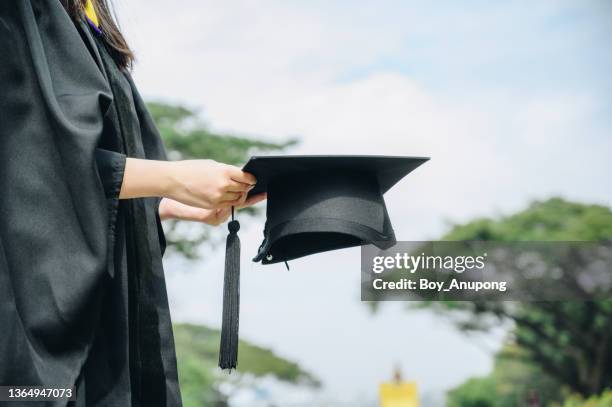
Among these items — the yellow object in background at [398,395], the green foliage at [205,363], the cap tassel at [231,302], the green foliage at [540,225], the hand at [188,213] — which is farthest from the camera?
the green foliage at [540,225]

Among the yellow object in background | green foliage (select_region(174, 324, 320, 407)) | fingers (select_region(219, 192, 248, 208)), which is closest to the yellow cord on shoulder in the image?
fingers (select_region(219, 192, 248, 208))

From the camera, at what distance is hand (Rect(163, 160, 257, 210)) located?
3.96 ft

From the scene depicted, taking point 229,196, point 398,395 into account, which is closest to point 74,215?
point 229,196

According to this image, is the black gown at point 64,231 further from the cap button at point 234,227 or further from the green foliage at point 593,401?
the green foliage at point 593,401

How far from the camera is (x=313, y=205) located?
136 centimetres

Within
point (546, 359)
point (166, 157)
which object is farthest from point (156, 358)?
point (546, 359)

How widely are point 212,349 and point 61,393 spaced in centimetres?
1401

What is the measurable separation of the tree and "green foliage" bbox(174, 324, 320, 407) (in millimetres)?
4654

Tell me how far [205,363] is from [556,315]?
7229 mm

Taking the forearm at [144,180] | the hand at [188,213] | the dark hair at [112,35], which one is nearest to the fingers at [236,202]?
the forearm at [144,180]

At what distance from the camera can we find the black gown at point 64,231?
43.7 inches

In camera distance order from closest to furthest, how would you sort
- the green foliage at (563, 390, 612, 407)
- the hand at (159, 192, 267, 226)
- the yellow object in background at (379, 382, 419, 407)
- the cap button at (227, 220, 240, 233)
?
the cap button at (227, 220, 240, 233) < the hand at (159, 192, 267, 226) < the yellow object in background at (379, 382, 419, 407) < the green foliage at (563, 390, 612, 407)

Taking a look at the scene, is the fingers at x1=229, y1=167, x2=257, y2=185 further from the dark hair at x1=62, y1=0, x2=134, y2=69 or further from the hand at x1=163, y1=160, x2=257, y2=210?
the dark hair at x1=62, y1=0, x2=134, y2=69

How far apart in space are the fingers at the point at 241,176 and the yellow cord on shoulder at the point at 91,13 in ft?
1.51
